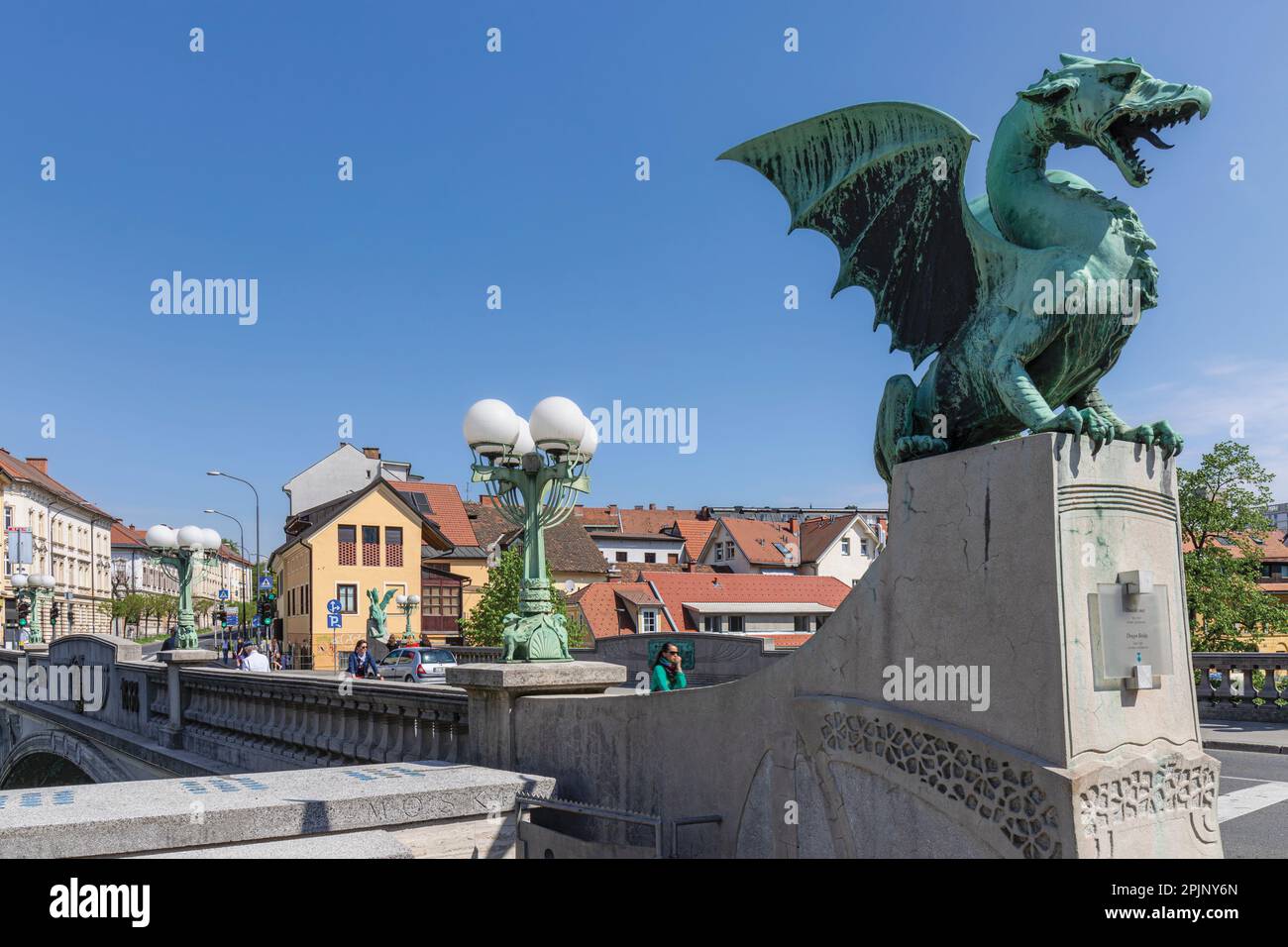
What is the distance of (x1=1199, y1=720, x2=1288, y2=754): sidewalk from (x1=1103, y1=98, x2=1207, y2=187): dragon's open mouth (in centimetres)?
1091

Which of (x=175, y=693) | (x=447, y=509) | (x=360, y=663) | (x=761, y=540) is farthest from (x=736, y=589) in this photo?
(x=175, y=693)

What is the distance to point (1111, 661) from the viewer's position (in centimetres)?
375

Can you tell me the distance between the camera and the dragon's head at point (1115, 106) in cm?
429

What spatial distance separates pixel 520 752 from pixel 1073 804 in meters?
4.03

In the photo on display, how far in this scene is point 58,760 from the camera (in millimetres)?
19953

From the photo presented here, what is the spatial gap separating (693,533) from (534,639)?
3075 inches

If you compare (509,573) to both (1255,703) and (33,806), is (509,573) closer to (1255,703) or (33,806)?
(1255,703)

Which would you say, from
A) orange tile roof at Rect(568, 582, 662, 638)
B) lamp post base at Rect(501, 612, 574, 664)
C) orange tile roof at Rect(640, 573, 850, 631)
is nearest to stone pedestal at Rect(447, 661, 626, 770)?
lamp post base at Rect(501, 612, 574, 664)

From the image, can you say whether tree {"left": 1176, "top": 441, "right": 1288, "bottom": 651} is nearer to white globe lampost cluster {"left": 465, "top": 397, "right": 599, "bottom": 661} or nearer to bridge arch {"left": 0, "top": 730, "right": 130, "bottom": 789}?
white globe lampost cluster {"left": 465, "top": 397, "right": 599, "bottom": 661}

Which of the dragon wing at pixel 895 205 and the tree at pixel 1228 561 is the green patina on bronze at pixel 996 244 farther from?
the tree at pixel 1228 561

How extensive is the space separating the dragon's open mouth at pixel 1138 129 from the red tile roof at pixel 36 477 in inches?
2722

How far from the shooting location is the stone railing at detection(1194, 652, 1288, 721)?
14.9 meters

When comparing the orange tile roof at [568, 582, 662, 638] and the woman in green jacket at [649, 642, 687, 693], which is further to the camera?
the orange tile roof at [568, 582, 662, 638]
